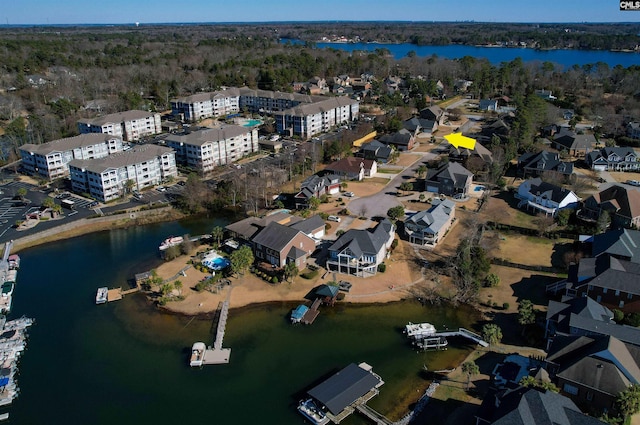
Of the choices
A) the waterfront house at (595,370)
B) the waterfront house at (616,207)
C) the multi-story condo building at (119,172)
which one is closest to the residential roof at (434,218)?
the waterfront house at (616,207)

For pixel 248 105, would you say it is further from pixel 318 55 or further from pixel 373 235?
pixel 373 235

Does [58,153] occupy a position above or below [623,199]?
above

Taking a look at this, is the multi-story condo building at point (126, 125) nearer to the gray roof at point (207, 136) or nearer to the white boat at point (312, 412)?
the gray roof at point (207, 136)

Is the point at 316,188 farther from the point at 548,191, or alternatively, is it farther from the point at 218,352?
the point at 218,352

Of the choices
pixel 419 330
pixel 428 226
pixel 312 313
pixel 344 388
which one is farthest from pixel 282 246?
pixel 344 388

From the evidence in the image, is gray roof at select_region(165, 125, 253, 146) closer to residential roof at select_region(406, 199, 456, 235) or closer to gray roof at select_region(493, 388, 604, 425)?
residential roof at select_region(406, 199, 456, 235)

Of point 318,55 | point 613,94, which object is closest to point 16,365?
point 613,94
